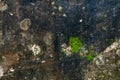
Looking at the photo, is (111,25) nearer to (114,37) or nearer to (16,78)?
(114,37)

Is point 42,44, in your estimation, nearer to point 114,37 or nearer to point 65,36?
point 65,36

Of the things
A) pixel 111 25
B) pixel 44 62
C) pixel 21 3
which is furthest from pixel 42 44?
pixel 111 25

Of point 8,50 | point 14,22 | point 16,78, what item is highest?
point 14,22

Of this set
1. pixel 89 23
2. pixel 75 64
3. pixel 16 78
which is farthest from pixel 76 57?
pixel 16 78

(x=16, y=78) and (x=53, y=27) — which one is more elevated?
(x=53, y=27)

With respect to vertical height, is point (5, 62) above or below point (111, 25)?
below
